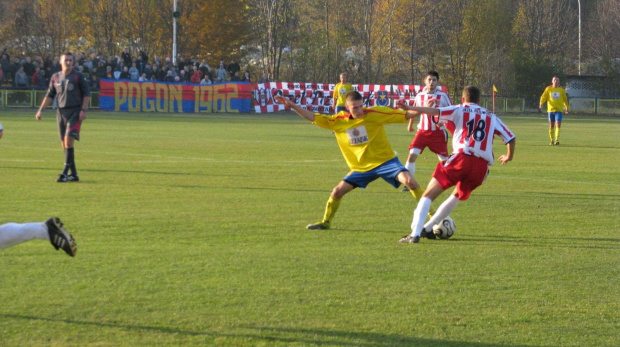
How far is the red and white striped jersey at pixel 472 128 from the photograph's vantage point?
8.02 metres

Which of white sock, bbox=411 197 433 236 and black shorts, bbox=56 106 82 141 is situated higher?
black shorts, bbox=56 106 82 141

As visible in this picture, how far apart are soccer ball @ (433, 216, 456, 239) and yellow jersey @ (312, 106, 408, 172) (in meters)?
1.00

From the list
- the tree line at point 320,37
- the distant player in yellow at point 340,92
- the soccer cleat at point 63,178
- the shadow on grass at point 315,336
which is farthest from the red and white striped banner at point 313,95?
the shadow on grass at point 315,336

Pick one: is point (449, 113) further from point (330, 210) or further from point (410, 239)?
point (330, 210)

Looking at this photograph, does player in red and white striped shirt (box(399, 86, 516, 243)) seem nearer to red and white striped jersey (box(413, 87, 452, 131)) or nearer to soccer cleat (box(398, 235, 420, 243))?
soccer cleat (box(398, 235, 420, 243))

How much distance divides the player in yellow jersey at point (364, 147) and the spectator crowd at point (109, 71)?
3051 cm

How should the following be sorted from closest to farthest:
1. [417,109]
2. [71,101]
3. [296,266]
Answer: [296,266] → [417,109] → [71,101]

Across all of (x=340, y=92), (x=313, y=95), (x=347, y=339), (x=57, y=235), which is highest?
(x=313, y=95)

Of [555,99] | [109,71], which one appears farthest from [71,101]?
[109,71]

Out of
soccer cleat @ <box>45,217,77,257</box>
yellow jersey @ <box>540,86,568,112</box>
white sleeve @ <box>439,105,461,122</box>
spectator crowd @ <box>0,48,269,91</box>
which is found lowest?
soccer cleat @ <box>45,217,77,257</box>

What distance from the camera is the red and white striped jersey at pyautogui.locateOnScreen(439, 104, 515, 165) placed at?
8016 millimetres

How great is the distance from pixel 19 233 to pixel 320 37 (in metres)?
52.2

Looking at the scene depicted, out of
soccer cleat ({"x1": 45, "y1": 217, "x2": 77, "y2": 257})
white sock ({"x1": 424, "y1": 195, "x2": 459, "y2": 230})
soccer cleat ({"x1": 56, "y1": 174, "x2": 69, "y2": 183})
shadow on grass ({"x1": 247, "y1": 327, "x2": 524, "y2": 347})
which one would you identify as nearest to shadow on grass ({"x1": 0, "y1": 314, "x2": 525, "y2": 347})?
shadow on grass ({"x1": 247, "y1": 327, "x2": 524, "y2": 347})

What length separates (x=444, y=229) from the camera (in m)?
8.40
